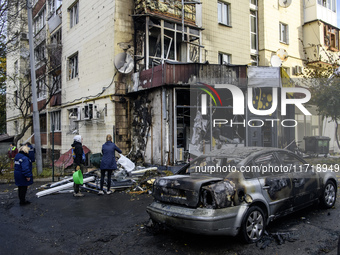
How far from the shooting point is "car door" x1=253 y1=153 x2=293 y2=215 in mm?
4543

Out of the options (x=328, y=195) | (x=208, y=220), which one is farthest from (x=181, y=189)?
(x=328, y=195)

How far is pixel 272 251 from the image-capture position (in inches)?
157

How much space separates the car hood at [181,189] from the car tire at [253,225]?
0.69 metres

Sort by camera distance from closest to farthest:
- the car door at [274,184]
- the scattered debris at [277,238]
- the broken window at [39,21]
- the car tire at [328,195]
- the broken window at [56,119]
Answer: the scattered debris at [277,238], the car door at [274,184], the car tire at [328,195], the broken window at [56,119], the broken window at [39,21]

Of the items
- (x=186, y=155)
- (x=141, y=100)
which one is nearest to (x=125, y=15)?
(x=141, y=100)

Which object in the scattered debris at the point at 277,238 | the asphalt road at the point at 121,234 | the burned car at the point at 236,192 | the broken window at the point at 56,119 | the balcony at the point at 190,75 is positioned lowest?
the asphalt road at the point at 121,234

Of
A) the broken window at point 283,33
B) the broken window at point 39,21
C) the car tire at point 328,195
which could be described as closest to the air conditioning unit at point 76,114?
the broken window at point 39,21

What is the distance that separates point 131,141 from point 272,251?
932cm

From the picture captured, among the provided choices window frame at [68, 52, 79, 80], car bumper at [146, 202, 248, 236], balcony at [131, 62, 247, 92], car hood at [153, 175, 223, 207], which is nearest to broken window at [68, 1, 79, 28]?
window frame at [68, 52, 79, 80]

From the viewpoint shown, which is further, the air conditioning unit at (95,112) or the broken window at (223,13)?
the broken window at (223,13)

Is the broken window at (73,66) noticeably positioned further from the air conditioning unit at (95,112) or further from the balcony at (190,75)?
the balcony at (190,75)

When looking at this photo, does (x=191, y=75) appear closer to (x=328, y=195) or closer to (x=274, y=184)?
(x=328, y=195)

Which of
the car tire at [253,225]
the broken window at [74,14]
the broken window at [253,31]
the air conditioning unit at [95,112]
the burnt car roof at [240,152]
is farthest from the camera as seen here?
the broken window at [253,31]

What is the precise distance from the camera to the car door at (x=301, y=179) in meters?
5.00
